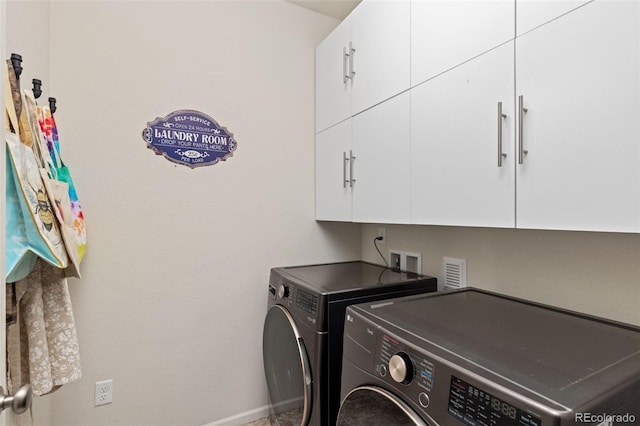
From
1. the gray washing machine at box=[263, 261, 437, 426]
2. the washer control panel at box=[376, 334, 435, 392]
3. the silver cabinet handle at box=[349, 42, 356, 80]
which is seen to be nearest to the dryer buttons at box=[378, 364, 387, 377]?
the washer control panel at box=[376, 334, 435, 392]

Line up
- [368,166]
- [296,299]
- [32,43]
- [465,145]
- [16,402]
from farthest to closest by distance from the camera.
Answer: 1. [368,166]
2. [296,299]
3. [32,43]
4. [465,145]
5. [16,402]

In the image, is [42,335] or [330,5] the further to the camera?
[330,5]

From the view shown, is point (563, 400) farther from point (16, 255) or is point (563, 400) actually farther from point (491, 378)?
point (16, 255)

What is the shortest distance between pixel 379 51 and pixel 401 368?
1371 mm

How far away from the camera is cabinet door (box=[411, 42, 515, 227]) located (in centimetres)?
104

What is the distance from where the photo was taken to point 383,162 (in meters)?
1.58

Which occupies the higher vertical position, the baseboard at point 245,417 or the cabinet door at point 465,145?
the cabinet door at point 465,145

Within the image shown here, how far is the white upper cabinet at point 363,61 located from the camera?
1.46 meters

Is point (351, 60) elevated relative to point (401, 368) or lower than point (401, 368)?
elevated

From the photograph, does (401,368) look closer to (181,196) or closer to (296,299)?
(296,299)

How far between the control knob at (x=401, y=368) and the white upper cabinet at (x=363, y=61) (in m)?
1.08

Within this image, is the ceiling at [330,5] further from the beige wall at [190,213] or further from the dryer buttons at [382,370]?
the dryer buttons at [382,370]

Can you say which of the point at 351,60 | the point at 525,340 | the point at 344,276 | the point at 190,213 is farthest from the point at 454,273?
the point at 190,213

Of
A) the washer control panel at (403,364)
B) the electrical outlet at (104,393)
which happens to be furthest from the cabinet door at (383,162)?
the electrical outlet at (104,393)
